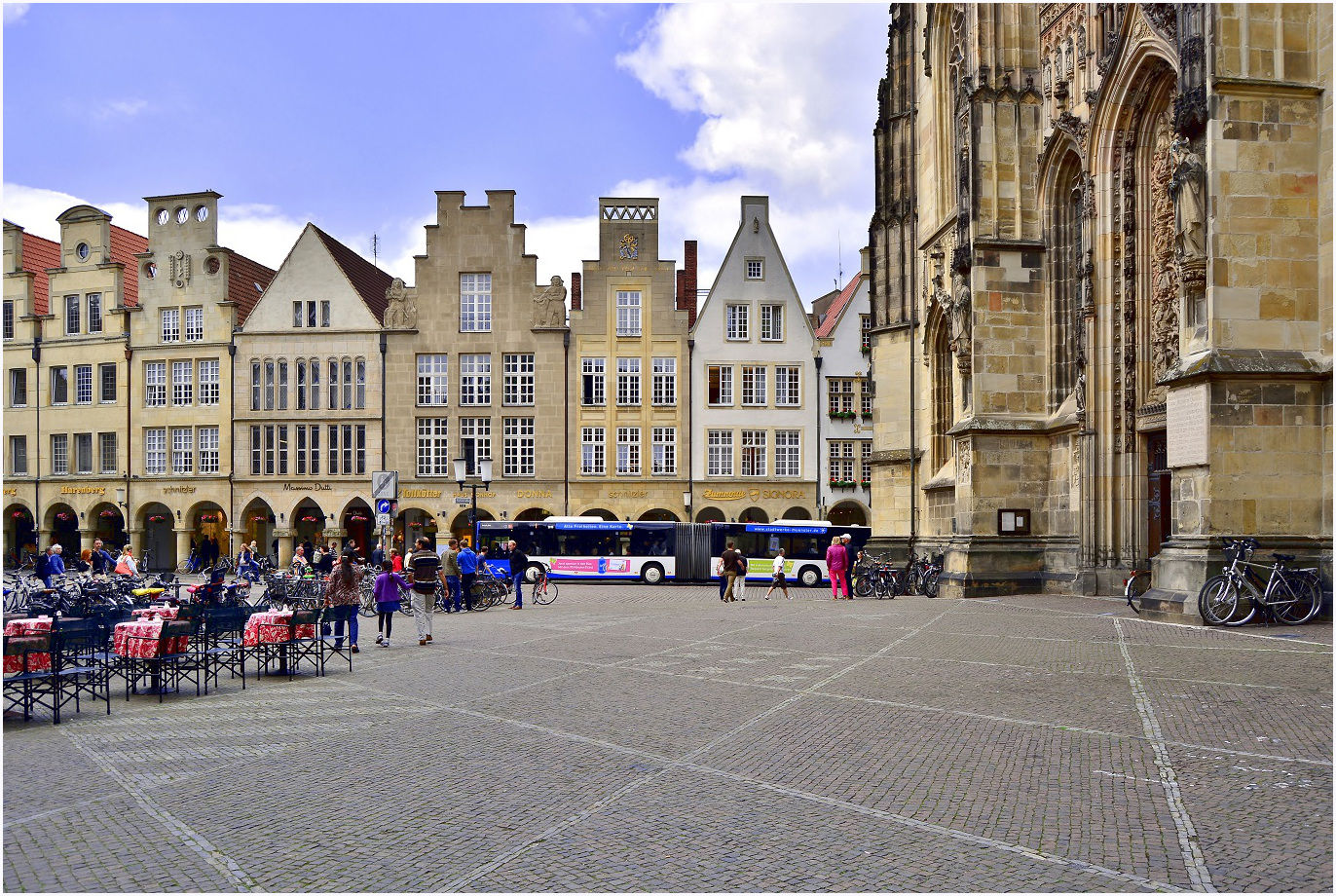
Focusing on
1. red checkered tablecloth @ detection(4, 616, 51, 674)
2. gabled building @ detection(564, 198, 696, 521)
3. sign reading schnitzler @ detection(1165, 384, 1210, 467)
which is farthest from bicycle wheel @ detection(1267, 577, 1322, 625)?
gabled building @ detection(564, 198, 696, 521)

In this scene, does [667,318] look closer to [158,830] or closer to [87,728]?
[87,728]

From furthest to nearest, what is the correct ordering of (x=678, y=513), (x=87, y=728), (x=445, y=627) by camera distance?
1. (x=678, y=513)
2. (x=445, y=627)
3. (x=87, y=728)

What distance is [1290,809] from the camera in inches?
273

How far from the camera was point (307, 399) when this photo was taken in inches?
2048

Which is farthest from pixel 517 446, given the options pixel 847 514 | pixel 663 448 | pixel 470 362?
pixel 847 514

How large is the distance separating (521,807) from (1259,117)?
52.2ft

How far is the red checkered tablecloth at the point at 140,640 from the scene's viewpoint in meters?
12.1

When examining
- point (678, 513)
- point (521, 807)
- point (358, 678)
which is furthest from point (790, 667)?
point (678, 513)

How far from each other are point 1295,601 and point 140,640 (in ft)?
48.4

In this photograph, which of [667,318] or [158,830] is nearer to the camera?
[158,830]

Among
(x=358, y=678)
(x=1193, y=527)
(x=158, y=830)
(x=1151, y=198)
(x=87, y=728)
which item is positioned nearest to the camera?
(x=158, y=830)

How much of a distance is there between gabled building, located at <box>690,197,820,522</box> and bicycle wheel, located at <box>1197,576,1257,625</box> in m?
33.6

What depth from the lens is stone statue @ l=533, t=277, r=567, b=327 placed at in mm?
51312

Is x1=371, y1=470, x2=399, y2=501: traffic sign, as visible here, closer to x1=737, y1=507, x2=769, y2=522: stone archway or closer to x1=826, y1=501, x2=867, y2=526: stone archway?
x1=737, y1=507, x2=769, y2=522: stone archway
